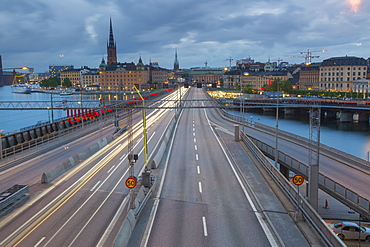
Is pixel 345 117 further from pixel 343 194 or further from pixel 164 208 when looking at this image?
pixel 164 208

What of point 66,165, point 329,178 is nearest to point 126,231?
point 329,178

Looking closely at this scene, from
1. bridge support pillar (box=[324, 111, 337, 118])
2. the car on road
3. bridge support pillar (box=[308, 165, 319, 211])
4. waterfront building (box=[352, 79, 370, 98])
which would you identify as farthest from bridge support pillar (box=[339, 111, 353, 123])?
bridge support pillar (box=[308, 165, 319, 211])

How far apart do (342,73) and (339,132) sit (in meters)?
81.0

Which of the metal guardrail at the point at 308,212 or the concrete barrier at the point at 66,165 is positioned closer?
the metal guardrail at the point at 308,212

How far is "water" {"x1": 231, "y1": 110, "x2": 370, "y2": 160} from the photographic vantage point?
228 ft

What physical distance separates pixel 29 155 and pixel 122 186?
17247 mm

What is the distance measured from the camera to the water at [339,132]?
69.4m

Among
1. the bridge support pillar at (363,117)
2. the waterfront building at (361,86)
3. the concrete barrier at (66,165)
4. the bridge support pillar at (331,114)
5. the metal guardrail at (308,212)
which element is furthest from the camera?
the waterfront building at (361,86)

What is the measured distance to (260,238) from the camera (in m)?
17.8

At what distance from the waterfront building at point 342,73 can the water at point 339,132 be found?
48.4m

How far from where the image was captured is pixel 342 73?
527ft

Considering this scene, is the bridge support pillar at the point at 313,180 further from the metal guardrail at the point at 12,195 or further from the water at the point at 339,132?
the water at the point at 339,132

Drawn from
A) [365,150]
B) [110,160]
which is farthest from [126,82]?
[110,160]

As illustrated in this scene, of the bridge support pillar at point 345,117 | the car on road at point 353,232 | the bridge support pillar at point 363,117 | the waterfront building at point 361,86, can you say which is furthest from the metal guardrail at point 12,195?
the waterfront building at point 361,86
